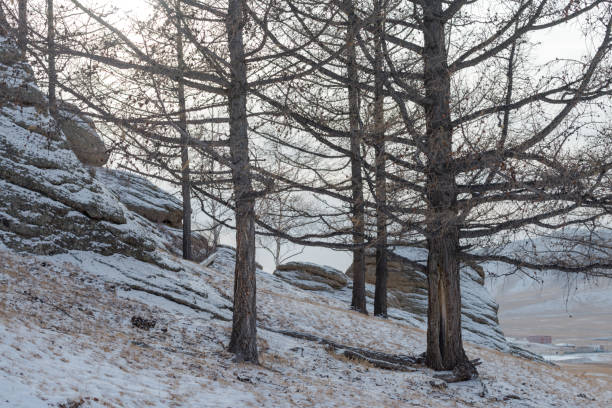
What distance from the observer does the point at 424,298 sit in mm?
25234

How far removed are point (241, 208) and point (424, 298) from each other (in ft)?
61.6

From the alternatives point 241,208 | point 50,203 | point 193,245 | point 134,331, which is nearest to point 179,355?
point 134,331

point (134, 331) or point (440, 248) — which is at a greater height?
point (440, 248)

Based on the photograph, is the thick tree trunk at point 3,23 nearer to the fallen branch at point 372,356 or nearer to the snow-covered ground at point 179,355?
the snow-covered ground at point 179,355

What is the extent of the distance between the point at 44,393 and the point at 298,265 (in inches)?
819

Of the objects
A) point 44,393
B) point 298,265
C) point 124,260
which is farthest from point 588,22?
point 298,265

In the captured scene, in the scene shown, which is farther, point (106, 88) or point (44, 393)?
point (106, 88)

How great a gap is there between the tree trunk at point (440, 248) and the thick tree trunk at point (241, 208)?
3544 mm

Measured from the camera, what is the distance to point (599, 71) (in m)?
9.11

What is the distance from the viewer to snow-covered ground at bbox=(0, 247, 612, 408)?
554 cm

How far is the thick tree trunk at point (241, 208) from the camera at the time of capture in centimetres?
841

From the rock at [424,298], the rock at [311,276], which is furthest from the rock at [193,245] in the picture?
the rock at [424,298]

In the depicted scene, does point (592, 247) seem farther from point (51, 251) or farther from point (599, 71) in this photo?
point (51, 251)

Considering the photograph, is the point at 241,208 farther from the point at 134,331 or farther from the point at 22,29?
the point at 22,29
